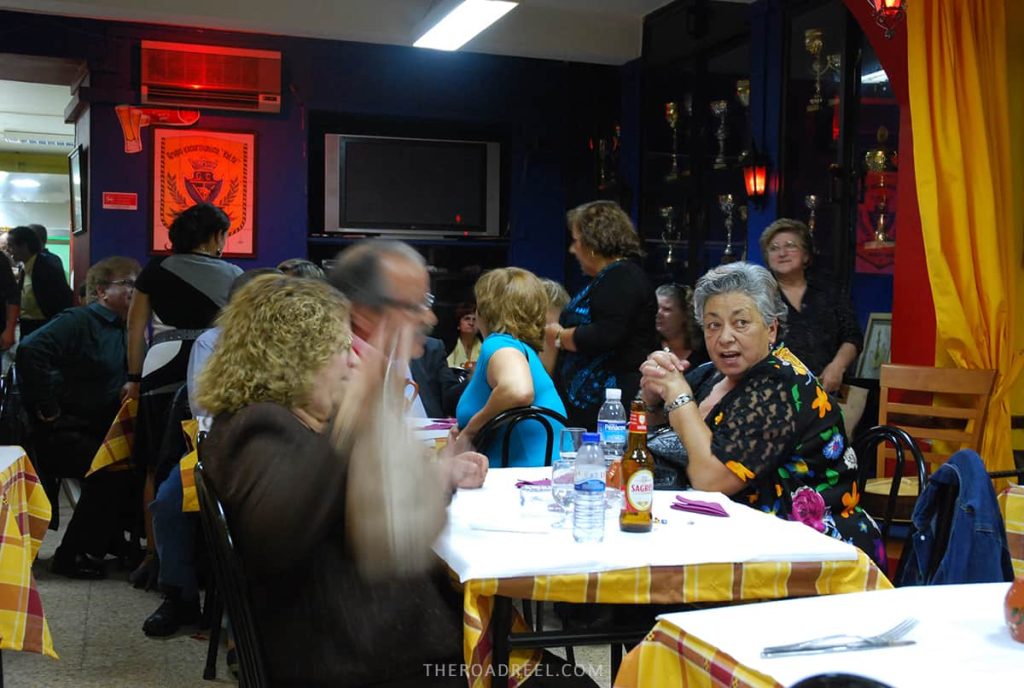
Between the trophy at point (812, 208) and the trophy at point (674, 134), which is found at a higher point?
the trophy at point (674, 134)

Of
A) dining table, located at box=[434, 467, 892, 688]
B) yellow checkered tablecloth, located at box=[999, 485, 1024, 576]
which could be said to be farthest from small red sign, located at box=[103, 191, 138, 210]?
yellow checkered tablecloth, located at box=[999, 485, 1024, 576]

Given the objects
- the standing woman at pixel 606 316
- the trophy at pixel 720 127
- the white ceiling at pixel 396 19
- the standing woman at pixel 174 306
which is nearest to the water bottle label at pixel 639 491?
the standing woman at pixel 606 316

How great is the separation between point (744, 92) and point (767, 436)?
4437 mm

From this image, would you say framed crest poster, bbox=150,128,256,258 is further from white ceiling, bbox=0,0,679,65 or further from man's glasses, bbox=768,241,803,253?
man's glasses, bbox=768,241,803,253

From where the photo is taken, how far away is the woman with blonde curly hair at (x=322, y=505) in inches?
67.7

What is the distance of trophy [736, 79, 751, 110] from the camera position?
21.1 feet

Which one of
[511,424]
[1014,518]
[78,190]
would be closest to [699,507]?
[1014,518]

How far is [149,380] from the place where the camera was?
4281 millimetres

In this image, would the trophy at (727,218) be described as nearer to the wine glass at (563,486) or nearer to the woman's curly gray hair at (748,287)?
the woman's curly gray hair at (748,287)

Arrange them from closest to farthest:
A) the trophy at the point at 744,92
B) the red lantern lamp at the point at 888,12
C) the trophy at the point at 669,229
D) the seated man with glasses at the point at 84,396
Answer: the red lantern lamp at the point at 888,12 < the seated man with glasses at the point at 84,396 < the trophy at the point at 744,92 < the trophy at the point at 669,229

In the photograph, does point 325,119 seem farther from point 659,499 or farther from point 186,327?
point 659,499

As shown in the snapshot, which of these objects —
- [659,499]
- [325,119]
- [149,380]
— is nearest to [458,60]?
[325,119]

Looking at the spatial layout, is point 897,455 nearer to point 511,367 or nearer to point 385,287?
point 511,367

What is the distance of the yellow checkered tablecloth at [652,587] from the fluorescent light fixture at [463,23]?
4736mm
